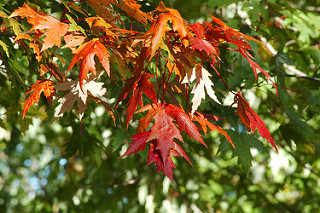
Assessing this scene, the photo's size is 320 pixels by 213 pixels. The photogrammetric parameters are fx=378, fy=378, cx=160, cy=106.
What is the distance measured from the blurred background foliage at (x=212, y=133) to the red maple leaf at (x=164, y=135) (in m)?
0.63

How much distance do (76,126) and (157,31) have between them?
1394 mm

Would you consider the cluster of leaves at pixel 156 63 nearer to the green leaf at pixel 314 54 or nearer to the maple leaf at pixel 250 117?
the maple leaf at pixel 250 117

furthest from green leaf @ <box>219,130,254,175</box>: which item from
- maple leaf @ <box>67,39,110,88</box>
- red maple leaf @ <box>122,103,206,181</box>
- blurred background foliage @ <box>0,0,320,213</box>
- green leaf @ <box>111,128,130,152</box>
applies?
maple leaf @ <box>67,39,110,88</box>

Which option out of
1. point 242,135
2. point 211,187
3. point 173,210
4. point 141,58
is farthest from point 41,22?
point 211,187

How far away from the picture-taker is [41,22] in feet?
4.38

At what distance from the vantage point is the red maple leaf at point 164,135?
116 cm

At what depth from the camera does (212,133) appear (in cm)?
359

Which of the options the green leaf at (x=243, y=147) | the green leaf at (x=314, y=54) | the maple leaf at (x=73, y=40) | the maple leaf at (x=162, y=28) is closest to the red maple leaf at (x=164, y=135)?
the maple leaf at (x=162, y=28)

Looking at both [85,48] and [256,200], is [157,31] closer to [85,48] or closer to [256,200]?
[85,48]

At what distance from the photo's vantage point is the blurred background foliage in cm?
221

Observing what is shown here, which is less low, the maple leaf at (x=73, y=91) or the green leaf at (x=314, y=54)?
the maple leaf at (x=73, y=91)

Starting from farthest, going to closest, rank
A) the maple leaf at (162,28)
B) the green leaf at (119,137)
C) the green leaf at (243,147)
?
the green leaf at (119,137) < the green leaf at (243,147) < the maple leaf at (162,28)

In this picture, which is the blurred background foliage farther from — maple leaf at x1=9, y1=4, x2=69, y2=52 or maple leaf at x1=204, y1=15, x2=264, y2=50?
maple leaf at x1=204, y1=15, x2=264, y2=50

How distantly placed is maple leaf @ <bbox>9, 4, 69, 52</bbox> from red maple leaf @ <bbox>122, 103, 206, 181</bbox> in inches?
15.8
